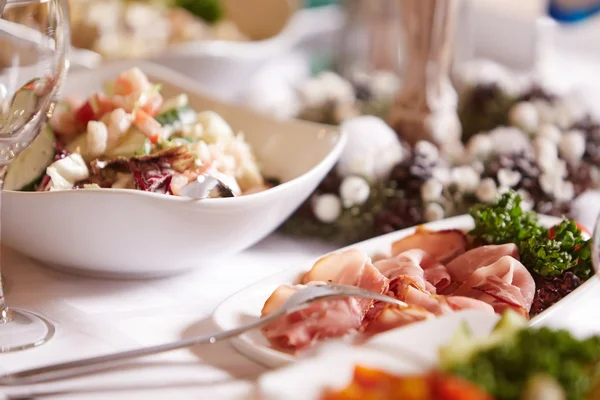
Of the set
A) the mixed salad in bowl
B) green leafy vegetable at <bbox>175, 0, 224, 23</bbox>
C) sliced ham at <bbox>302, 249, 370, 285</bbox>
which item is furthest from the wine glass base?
green leafy vegetable at <bbox>175, 0, 224, 23</bbox>

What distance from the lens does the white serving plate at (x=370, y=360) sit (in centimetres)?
63

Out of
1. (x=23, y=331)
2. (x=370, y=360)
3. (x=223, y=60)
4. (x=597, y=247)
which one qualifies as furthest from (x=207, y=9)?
(x=370, y=360)

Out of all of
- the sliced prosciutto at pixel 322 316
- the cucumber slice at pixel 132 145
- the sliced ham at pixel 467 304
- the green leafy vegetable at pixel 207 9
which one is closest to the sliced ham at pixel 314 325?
the sliced prosciutto at pixel 322 316

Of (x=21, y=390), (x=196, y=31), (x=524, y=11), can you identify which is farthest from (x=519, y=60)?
(x=21, y=390)

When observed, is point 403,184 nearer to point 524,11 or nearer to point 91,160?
point 91,160

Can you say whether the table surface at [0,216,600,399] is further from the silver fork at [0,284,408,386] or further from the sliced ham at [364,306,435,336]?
the sliced ham at [364,306,435,336]

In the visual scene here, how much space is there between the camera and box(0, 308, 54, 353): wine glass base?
83cm

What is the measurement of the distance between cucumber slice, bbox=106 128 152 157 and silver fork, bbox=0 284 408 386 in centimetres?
34

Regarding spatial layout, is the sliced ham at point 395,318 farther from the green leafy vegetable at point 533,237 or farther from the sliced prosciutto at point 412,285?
the green leafy vegetable at point 533,237

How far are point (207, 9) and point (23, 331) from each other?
177 centimetres

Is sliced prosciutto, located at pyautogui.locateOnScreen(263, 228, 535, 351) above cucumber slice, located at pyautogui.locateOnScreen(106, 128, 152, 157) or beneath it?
beneath

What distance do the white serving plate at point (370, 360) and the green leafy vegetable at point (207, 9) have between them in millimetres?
1930

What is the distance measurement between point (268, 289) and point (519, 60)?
1.71 m

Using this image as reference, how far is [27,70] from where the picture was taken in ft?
2.74
